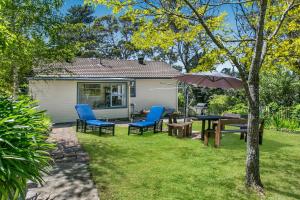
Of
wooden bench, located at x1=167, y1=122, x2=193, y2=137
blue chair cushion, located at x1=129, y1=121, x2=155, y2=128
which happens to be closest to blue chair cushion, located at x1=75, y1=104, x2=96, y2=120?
blue chair cushion, located at x1=129, y1=121, x2=155, y2=128

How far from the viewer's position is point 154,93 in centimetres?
2430

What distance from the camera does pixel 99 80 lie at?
66.9 feet

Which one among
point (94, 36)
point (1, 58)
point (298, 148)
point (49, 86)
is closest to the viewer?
point (1, 58)

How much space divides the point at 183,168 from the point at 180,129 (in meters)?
5.03

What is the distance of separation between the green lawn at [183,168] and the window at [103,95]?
826 centimetres

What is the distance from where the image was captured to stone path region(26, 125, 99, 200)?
5703 mm

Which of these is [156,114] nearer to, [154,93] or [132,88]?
[132,88]

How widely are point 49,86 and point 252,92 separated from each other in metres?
15.0

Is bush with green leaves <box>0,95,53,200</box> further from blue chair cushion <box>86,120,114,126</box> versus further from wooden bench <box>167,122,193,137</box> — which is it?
blue chair cushion <box>86,120,114,126</box>

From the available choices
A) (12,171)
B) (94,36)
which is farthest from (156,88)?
(94,36)

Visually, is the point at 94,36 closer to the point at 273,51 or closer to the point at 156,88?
the point at 156,88

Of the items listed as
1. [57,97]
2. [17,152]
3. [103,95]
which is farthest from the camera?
[103,95]

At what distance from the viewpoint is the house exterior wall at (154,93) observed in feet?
77.7

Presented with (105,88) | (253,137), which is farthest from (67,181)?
(105,88)
